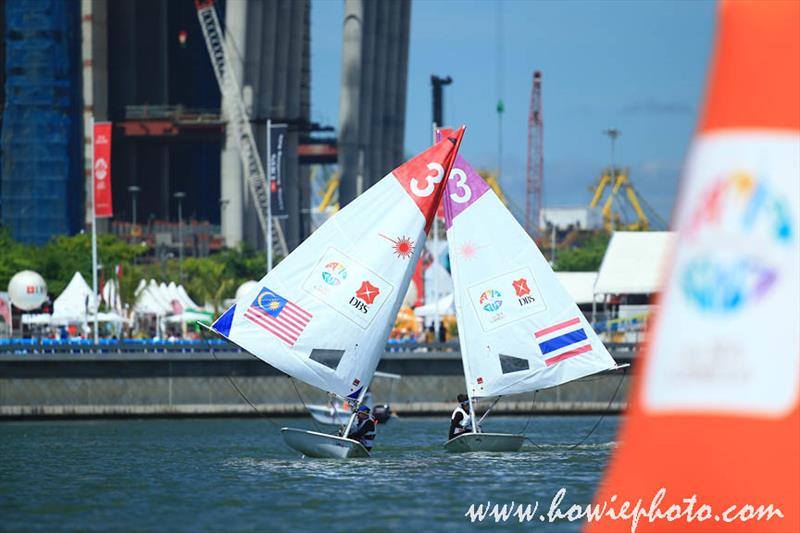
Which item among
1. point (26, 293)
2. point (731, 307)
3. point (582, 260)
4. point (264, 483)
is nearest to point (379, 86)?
point (582, 260)

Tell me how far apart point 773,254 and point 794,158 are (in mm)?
567

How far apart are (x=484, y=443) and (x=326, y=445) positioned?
11.9ft

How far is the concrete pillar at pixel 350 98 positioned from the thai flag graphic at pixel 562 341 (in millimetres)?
87809

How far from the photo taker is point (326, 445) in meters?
33.9

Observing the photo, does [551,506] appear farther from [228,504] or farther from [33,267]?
[33,267]

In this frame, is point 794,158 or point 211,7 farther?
point 211,7

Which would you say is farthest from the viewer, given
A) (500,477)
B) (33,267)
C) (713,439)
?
(33,267)

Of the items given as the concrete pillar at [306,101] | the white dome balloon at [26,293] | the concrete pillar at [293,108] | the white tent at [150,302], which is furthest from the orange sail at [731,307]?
the concrete pillar at [306,101]

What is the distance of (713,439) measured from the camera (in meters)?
8.51

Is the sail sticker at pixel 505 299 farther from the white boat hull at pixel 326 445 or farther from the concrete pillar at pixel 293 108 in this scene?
the concrete pillar at pixel 293 108

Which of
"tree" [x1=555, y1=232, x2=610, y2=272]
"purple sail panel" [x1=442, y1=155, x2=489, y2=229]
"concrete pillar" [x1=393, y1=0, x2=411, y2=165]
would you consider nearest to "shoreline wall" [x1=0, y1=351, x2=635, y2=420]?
"purple sail panel" [x1=442, y1=155, x2=489, y2=229]

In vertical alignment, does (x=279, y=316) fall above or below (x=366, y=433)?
above

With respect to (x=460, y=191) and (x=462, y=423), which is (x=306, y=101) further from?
(x=462, y=423)

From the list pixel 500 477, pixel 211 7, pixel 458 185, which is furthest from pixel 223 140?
pixel 500 477
